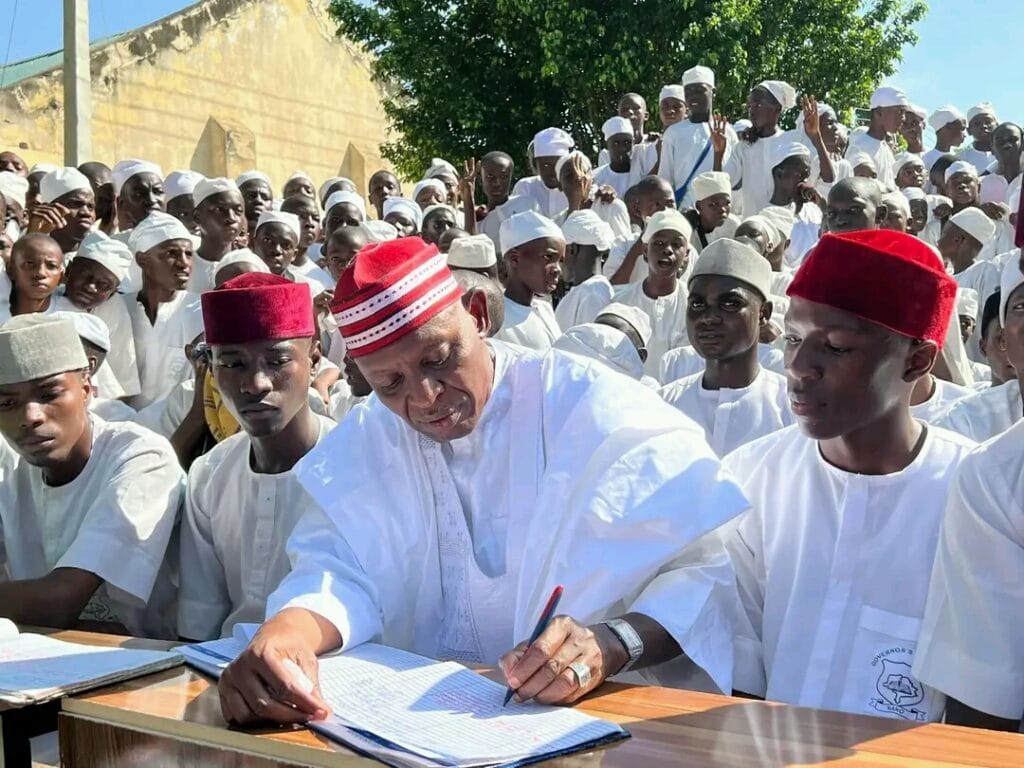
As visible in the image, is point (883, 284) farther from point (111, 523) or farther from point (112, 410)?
point (112, 410)

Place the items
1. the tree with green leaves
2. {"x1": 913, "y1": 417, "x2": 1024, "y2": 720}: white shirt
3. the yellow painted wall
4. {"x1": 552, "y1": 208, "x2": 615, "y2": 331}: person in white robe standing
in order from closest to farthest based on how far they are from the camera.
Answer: {"x1": 913, "y1": 417, "x2": 1024, "y2": 720}: white shirt → {"x1": 552, "y1": 208, "x2": 615, "y2": 331}: person in white robe standing → the tree with green leaves → the yellow painted wall

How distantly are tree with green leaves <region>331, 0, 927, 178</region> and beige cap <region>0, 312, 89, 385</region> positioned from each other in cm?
1370

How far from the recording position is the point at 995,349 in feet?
15.3

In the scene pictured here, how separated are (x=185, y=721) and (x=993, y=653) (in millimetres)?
1614

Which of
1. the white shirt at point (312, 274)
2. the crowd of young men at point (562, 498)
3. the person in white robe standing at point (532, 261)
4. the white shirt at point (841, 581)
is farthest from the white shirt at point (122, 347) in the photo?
the white shirt at point (841, 581)

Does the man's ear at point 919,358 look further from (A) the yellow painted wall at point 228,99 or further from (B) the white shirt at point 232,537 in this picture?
(A) the yellow painted wall at point 228,99

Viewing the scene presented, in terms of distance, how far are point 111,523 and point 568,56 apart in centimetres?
1418

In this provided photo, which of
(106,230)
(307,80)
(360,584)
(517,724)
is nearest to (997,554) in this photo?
(517,724)

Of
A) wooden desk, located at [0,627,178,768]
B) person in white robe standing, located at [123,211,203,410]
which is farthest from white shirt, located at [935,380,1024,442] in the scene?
person in white robe standing, located at [123,211,203,410]

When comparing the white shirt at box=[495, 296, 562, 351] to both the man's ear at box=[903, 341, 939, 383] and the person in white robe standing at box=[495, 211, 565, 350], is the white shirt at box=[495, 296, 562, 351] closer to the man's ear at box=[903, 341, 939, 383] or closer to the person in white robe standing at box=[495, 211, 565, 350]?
the person in white robe standing at box=[495, 211, 565, 350]

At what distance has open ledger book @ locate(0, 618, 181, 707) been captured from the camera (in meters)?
2.25

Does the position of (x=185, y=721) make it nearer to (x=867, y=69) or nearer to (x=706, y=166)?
(x=706, y=166)

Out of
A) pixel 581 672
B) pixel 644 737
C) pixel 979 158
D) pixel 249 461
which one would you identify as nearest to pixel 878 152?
pixel 979 158

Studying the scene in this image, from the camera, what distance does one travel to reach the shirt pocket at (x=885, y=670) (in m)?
2.73
